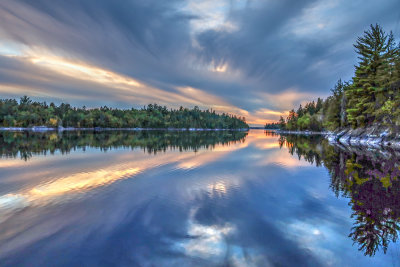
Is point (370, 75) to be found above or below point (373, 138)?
above

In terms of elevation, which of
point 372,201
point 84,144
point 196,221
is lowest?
point 84,144

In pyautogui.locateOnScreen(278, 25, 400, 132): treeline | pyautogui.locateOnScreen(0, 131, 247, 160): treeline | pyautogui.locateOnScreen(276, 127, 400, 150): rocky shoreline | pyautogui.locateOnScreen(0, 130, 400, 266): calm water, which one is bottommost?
pyautogui.locateOnScreen(0, 131, 247, 160): treeline

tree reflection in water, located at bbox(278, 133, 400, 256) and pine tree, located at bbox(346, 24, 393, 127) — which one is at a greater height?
pine tree, located at bbox(346, 24, 393, 127)

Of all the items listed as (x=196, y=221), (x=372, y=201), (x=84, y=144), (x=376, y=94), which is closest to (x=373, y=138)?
(x=376, y=94)

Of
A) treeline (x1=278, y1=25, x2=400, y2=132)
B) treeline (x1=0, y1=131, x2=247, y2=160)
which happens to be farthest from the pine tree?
treeline (x1=0, y1=131, x2=247, y2=160)

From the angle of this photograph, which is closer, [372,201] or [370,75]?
[372,201]

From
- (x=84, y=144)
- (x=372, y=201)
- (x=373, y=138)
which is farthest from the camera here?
(x=373, y=138)

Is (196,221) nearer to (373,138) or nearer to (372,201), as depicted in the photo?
(372,201)

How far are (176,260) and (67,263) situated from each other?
→ 292 centimetres

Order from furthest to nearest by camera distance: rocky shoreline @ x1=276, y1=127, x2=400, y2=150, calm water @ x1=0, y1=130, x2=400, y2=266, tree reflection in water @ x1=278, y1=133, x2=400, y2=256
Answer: rocky shoreline @ x1=276, y1=127, x2=400, y2=150, tree reflection in water @ x1=278, y1=133, x2=400, y2=256, calm water @ x1=0, y1=130, x2=400, y2=266

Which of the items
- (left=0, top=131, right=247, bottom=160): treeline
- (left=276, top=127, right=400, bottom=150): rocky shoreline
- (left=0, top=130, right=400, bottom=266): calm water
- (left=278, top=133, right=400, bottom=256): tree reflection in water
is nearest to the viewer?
(left=0, top=130, right=400, bottom=266): calm water

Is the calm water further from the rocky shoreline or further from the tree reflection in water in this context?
the rocky shoreline

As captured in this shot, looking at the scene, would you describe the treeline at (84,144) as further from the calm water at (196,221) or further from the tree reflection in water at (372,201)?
the tree reflection in water at (372,201)

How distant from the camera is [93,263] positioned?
537cm
